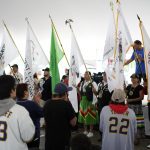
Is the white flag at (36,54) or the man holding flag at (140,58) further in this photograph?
the white flag at (36,54)

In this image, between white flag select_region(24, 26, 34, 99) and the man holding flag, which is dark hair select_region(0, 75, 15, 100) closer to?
white flag select_region(24, 26, 34, 99)

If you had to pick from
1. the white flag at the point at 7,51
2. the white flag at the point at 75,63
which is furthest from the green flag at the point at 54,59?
the white flag at the point at 7,51

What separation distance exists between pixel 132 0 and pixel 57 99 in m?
7.28

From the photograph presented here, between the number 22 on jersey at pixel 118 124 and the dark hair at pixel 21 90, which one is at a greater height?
the dark hair at pixel 21 90

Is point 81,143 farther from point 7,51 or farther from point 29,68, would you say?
point 7,51

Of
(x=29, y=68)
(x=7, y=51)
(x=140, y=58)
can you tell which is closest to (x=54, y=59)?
(x=29, y=68)

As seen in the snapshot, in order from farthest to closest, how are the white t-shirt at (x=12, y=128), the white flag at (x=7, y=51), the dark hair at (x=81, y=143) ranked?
the white flag at (x=7, y=51), the white t-shirt at (x=12, y=128), the dark hair at (x=81, y=143)

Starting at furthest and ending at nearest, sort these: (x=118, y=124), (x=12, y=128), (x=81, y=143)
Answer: (x=118, y=124) < (x=12, y=128) < (x=81, y=143)

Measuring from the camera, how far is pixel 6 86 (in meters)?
3.04

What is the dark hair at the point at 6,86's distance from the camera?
3.02 m

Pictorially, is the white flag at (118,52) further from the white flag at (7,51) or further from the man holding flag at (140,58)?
the white flag at (7,51)

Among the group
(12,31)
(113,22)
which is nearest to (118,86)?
(113,22)

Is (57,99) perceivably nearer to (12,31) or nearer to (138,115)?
(138,115)

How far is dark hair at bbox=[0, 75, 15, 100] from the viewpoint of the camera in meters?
3.02
